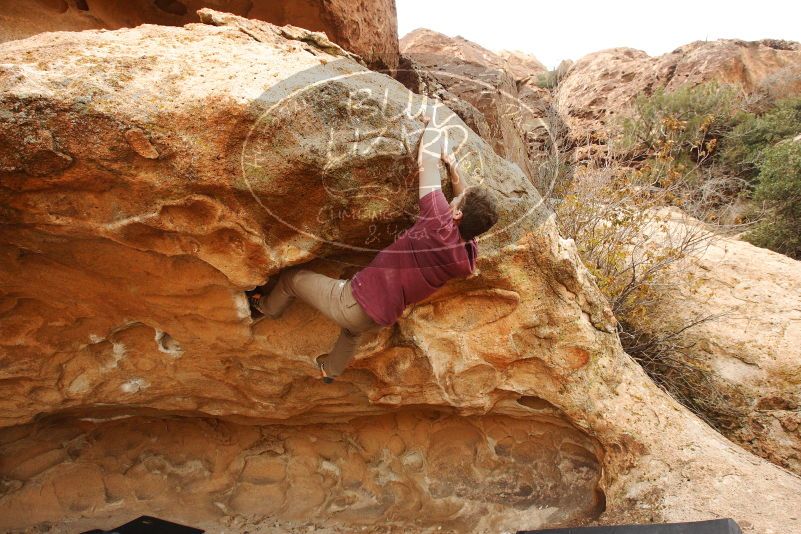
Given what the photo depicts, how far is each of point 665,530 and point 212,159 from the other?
2106mm

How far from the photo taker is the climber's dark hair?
195 cm

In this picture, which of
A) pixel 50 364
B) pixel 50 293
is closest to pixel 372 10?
pixel 50 293

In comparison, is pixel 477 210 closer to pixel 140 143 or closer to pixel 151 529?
pixel 140 143

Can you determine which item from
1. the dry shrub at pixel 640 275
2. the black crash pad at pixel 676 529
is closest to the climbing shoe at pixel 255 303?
the black crash pad at pixel 676 529

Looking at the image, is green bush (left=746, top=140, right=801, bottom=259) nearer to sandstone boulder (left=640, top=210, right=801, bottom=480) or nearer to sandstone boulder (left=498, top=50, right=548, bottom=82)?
sandstone boulder (left=640, top=210, right=801, bottom=480)

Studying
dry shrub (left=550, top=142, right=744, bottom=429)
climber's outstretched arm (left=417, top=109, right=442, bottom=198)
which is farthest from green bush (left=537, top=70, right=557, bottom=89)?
climber's outstretched arm (left=417, top=109, right=442, bottom=198)

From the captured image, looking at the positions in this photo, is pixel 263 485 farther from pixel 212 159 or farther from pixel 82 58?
pixel 82 58

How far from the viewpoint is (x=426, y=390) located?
8.71ft

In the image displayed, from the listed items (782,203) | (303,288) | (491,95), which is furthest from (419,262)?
(782,203)

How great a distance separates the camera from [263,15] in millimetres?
3266

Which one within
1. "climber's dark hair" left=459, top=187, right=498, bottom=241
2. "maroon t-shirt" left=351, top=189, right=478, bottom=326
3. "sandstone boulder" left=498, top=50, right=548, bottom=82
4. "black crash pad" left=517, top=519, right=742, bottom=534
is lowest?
"sandstone boulder" left=498, top=50, right=548, bottom=82

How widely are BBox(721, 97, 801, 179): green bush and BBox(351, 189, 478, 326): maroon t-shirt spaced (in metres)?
7.96

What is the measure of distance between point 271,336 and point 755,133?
361 inches

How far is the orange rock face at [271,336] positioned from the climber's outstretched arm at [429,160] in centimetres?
5
